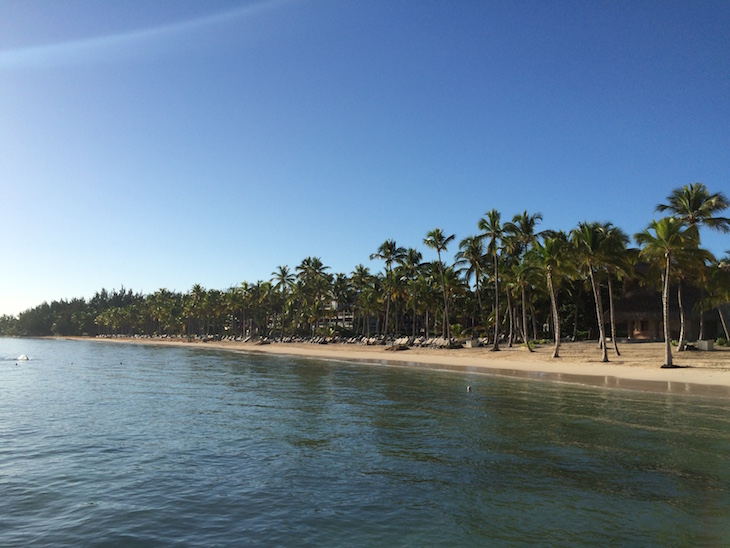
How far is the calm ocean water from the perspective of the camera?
8781mm

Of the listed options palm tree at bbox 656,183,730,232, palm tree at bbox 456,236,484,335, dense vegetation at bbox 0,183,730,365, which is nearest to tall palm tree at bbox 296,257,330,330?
dense vegetation at bbox 0,183,730,365

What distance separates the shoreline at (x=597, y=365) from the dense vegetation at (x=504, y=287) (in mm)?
2397

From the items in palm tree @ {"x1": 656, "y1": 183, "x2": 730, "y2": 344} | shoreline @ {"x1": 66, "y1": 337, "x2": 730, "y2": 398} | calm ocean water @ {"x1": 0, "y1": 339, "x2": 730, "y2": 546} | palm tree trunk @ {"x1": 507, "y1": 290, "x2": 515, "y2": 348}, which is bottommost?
calm ocean water @ {"x1": 0, "y1": 339, "x2": 730, "y2": 546}

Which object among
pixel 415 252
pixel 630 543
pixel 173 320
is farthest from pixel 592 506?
pixel 173 320

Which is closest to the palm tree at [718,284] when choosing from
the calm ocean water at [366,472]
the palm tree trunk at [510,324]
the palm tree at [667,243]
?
the palm tree at [667,243]

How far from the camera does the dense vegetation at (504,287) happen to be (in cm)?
3850

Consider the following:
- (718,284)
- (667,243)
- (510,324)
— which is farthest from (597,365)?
(510,324)

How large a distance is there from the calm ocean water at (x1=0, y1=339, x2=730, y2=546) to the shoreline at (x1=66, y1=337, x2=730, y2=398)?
17.3 feet

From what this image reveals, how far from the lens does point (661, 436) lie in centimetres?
1594

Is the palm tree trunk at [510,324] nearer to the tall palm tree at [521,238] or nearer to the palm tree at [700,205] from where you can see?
the tall palm tree at [521,238]

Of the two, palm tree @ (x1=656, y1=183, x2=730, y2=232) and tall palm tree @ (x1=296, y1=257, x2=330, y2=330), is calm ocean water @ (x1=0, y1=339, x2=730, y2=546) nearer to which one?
palm tree @ (x1=656, y1=183, x2=730, y2=232)

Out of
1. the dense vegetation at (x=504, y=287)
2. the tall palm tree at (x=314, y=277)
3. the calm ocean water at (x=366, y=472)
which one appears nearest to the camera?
the calm ocean water at (x=366, y=472)

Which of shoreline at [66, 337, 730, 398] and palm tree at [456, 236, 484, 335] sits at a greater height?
palm tree at [456, 236, 484, 335]

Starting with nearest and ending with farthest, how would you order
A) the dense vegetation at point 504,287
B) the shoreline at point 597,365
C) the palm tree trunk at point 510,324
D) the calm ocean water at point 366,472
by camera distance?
the calm ocean water at point 366,472, the shoreline at point 597,365, the dense vegetation at point 504,287, the palm tree trunk at point 510,324
